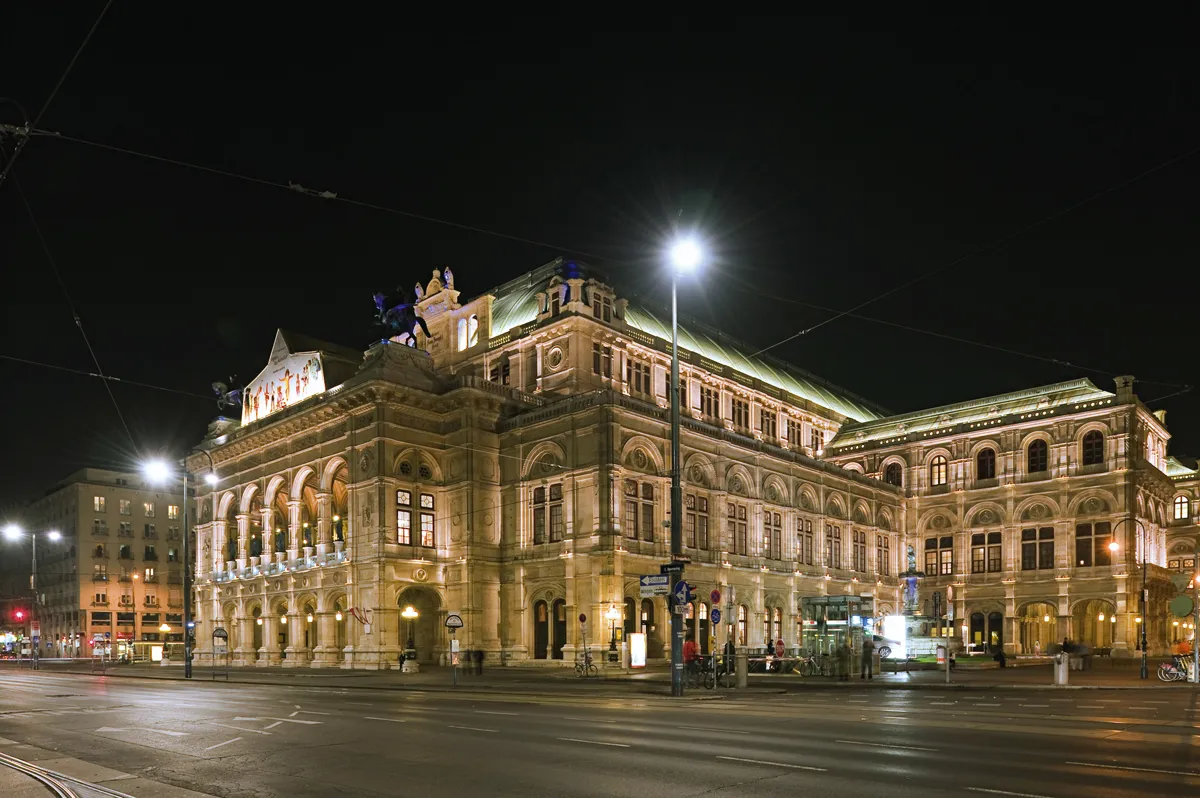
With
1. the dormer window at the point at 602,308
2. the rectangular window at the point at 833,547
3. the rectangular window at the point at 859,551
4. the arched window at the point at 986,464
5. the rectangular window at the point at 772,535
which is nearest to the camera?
the dormer window at the point at 602,308

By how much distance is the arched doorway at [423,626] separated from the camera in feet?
183

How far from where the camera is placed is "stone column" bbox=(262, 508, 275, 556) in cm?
6172

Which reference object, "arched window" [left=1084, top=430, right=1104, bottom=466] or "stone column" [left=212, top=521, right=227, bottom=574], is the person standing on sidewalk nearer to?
"arched window" [left=1084, top=430, right=1104, bottom=466]

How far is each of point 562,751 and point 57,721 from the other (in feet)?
44.4

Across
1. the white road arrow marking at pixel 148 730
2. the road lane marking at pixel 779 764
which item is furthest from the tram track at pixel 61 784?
the road lane marking at pixel 779 764

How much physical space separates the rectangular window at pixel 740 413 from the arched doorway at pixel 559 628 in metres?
23.2

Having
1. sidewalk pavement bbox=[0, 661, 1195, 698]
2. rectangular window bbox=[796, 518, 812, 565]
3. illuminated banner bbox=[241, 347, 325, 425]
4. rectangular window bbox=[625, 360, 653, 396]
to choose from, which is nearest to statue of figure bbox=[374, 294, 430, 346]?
illuminated banner bbox=[241, 347, 325, 425]

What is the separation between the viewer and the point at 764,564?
6241cm

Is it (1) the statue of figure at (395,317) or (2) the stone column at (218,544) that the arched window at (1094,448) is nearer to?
(1) the statue of figure at (395,317)

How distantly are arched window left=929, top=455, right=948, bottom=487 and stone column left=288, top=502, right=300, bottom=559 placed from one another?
49.9 m

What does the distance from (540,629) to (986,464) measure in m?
41.3

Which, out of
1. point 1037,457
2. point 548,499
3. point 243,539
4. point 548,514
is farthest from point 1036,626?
point 243,539

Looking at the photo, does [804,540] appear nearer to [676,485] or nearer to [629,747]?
[676,485]

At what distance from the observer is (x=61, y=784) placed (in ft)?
39.7
